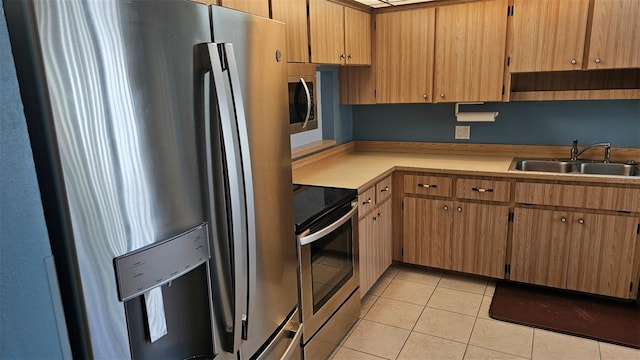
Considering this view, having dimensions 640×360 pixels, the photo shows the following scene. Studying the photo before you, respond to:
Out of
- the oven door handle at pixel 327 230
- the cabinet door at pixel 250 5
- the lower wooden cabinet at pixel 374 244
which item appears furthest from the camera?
the lower wooden cabinet at pixel 374 244

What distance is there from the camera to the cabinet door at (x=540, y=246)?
2.79 m

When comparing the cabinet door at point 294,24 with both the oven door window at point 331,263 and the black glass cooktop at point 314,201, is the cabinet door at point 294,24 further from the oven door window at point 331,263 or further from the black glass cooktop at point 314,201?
the oven door window at point 331,263

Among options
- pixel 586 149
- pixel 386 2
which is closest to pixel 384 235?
pixel 586 149

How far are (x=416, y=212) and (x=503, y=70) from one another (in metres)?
1.20

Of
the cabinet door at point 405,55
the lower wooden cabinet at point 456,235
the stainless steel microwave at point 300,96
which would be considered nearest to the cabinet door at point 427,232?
the lower wooden cabinet at point 456,235

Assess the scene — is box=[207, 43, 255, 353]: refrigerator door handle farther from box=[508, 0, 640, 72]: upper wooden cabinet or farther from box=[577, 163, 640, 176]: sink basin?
box=[577, 163, 640, 176]: sink basin

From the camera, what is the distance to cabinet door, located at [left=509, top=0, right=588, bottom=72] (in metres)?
2.76

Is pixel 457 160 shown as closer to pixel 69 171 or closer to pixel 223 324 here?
pixel 223 324

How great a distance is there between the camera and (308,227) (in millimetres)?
1971

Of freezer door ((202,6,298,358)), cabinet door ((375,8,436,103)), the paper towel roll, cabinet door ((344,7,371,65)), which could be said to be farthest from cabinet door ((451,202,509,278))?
the paper towel roll

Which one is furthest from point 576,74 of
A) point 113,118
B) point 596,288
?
point 113,118

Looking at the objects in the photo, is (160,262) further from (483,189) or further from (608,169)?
(608,169)

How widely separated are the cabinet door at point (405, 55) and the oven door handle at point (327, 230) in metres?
1.31

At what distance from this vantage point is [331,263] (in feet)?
7.61
